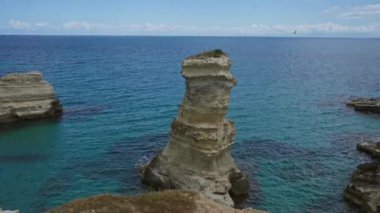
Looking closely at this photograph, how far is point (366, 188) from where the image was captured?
30297mm

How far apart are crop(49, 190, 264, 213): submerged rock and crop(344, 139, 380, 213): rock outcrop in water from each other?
13.5 meters

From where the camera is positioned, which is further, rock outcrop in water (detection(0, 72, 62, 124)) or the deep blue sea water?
rock outcrop in water (detection(0, 72, 62, 124))

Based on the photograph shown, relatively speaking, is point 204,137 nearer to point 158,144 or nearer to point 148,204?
point 158,144

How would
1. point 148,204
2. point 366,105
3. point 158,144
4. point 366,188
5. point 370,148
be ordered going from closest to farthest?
point 148,204
point 366,188
point 370,148
point 158,144
point 366,105

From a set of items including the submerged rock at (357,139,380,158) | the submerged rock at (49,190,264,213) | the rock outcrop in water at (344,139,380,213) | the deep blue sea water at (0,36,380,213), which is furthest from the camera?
the submerged rock at (357,139,380,158)

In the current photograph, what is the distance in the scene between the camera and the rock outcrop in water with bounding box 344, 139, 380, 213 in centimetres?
2864

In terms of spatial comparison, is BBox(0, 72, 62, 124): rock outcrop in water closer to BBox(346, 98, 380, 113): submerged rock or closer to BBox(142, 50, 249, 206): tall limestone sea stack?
BBox(142, 50, 249, 206): tall limestone sea stack

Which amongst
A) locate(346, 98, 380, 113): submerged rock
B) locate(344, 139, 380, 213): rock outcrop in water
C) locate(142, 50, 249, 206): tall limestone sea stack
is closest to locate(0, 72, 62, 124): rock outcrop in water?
locate(142, 50, 249, 206): tall limestone sea stack

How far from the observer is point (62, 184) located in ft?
107

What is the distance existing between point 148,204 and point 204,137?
13.1m

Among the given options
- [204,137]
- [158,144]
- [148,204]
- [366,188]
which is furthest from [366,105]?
[148,204]

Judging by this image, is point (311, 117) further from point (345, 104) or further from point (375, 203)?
point (375, 203)

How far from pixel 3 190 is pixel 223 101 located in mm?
16122

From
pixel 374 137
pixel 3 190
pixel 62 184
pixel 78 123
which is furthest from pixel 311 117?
pixel 3 190
